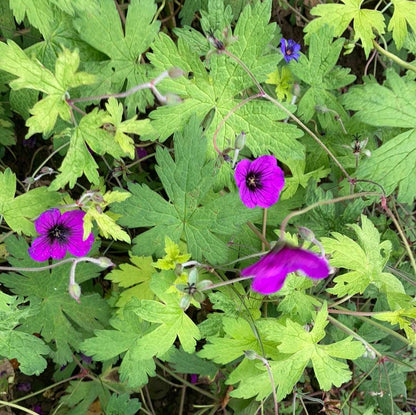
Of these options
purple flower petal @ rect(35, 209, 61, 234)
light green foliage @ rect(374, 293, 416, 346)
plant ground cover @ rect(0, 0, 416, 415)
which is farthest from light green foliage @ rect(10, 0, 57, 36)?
light green foliage @ rect(374, 293, 416, 346)

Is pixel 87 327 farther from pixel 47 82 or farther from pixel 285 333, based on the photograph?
pixel 47 82

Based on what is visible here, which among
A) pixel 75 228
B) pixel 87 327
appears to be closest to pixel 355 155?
pixel 75 228

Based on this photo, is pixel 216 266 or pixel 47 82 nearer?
pixel 47 82

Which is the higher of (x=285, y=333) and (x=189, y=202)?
(x=189, y=202)

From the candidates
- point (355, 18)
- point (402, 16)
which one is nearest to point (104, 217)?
point (355, 18)

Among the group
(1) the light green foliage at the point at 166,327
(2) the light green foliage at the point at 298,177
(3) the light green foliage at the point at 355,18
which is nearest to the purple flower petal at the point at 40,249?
(1) the light green foliage at the point at 166,327

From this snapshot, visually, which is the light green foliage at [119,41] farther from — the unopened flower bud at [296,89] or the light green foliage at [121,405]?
the light green foliage at [121,405]

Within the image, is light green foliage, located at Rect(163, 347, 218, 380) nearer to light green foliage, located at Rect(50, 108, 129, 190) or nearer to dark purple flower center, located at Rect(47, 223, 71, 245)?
dark purple flower center, located at Rect(47, 223, 71, 245)

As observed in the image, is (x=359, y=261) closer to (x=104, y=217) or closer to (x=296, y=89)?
(x=296, y=89)
